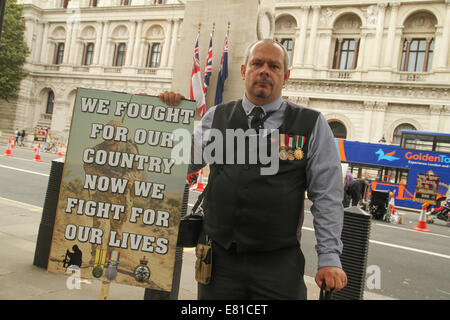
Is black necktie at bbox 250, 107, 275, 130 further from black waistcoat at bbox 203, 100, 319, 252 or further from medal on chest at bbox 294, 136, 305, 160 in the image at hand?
medal on chest at bbox 294, 136, 305, 160

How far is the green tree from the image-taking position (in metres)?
35.9

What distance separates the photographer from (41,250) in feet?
12.3

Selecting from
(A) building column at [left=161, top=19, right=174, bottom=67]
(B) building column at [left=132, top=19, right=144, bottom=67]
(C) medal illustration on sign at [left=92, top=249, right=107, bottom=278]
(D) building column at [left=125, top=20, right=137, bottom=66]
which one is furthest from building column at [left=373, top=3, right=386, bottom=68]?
(C) medal illustration on sign at [left=92, top=249, right=107, bottom=278]

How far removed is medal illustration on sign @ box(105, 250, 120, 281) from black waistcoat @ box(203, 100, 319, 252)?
2.30ft

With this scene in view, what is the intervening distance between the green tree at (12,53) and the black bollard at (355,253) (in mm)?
40289

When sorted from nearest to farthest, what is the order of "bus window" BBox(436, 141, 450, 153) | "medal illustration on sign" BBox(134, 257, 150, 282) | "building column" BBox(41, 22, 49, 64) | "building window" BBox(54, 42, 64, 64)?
"medal illustration on sign" BBox(134, 257, 150, 282)
"bus window" BBox(436, 141, 450, 153)
"building column" BBox(41, 22, 49, 64)
"building window" BBox(54, 42, 64, 64)

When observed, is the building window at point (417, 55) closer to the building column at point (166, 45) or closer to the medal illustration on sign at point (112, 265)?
the building column at point (166, 45)

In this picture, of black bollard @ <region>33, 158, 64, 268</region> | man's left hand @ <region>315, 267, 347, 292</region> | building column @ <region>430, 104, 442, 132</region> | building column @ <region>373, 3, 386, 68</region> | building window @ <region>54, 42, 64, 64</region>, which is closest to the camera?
man's left hand @ <region>315, 267, 347, 292</region>

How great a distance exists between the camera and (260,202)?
1.94 meters

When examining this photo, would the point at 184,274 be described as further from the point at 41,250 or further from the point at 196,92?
the point at 196,92

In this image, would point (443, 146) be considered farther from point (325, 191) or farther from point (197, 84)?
point (325, 191)

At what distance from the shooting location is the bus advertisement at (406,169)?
705 inches

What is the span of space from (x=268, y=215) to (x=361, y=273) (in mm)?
1722
